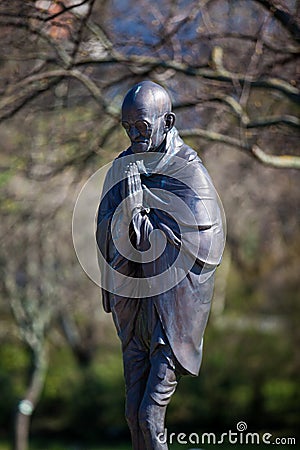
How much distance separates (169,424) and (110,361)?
1868 mm

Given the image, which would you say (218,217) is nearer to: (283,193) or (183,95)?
(183,95)

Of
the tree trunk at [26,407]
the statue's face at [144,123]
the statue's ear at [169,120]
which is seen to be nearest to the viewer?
the statue's face at [144,123]

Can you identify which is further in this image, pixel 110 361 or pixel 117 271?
pixel 110 361

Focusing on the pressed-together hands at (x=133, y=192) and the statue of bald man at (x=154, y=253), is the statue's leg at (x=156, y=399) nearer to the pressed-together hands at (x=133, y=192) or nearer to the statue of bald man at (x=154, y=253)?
the statue of bald man at (x=154, y=253)

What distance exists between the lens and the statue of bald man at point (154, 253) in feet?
16.9

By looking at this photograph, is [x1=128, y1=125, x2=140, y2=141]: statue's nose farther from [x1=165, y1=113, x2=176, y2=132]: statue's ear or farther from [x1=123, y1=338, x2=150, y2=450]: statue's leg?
[x1=123, y1=338, x2=150, y2=450]: statue's leg

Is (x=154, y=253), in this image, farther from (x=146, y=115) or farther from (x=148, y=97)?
(x=148, y=97)

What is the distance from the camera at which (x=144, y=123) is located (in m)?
5.14

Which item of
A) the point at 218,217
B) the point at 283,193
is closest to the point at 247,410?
the point at 283,193

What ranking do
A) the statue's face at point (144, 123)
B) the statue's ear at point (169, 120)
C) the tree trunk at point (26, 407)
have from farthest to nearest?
the tree trunk at point (26, 407) < the statue's ear at point (169, 120) < the statue's face at point (144, 123)

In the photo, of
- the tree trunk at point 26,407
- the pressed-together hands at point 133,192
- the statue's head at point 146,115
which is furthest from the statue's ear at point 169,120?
the tree trunk at point 26,407

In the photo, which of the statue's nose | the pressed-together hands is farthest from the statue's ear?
the pressed-together hands

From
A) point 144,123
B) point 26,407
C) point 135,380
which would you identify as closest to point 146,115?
point 144,123

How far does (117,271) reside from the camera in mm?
5301
